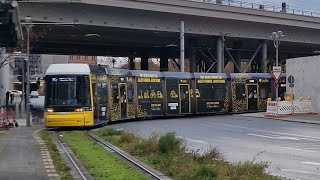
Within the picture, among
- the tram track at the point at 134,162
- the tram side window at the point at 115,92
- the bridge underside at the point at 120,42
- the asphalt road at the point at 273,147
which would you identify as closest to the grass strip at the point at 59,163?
the tram track at the point at 134,162

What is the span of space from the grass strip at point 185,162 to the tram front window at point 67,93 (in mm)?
8419

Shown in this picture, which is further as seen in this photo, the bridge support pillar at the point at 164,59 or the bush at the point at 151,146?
the bridge support pillar at the point at 164,59

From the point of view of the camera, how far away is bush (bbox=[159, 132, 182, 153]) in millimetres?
16734

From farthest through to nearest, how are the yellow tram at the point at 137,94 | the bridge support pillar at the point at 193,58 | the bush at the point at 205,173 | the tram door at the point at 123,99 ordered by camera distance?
the bridge support pillar at the point at 193,58 → the tram door at the point at 123,99 → the yellow tram at the point at 137,94 → the bush at the point at 205,173

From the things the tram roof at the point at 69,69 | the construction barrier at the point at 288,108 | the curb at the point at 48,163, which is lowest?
the curb at the point at 48,163

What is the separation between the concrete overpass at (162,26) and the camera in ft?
156

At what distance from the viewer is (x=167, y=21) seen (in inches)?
2142

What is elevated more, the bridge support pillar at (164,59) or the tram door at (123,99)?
the bridge support pillar at (164,59)

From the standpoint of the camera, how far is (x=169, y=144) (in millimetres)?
16812

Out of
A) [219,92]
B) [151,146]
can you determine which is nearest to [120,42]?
[219,92]

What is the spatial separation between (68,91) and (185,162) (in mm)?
16453

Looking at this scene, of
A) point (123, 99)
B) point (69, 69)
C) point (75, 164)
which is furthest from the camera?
point (123, 99)

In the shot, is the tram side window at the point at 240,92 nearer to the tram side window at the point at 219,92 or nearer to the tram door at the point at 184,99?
the tram side window at the point at 219,92

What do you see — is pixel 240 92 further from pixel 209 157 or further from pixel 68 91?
pixel 209 157
